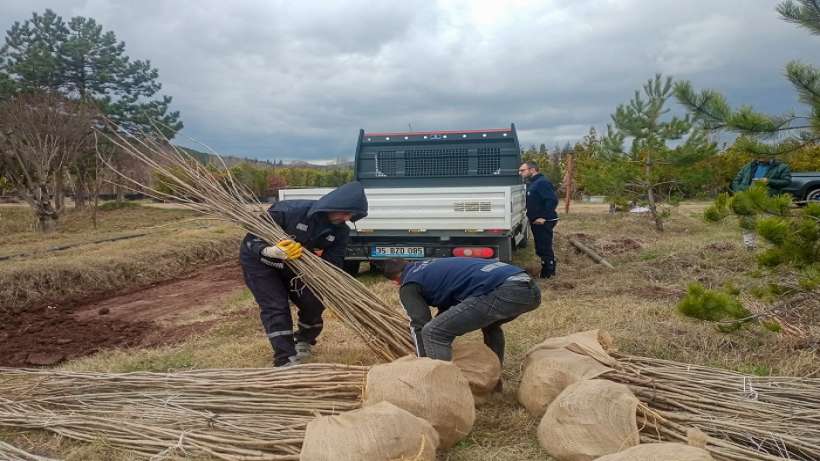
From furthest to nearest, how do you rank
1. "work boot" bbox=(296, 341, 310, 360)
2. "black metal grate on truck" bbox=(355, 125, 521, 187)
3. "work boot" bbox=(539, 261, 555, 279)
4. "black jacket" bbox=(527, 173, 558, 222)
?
"black metal grate on truck" bbox=(355, 125, 521, 187), "work boot" bbox=(539, 261, 555, 279), "black jacket" bbox=(527, 173, 558, 222), "work boot" bbox=(296, 341, 310, 360)

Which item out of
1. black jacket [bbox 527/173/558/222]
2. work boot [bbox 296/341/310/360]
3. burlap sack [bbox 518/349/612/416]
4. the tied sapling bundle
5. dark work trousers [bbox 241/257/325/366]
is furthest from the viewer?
black jacket [bbox 527/173/558/222]

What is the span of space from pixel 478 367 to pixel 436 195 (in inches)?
142

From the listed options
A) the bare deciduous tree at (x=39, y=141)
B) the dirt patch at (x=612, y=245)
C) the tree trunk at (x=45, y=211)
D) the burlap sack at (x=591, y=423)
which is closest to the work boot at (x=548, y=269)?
the dirt patch at (x=612, y=245)

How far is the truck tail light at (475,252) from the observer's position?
6.63m

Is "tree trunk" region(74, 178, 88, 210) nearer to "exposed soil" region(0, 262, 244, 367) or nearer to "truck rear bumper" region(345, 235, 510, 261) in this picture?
"exposed soil" region(0, 262, 244, 367)

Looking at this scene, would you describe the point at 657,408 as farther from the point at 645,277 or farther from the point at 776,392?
the point at 645,277

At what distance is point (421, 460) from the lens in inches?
88.6

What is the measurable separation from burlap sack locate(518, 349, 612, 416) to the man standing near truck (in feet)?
14.2

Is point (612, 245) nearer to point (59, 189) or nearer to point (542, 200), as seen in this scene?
point (542, 200)

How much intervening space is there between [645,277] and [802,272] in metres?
3.70

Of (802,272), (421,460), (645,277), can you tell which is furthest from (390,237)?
(421,460)

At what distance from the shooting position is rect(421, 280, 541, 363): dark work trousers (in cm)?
319

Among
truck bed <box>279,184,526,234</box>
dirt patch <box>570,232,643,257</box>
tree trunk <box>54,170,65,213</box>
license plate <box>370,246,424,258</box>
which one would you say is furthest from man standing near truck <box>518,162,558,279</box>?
tree trunk <box>54,170,65,213</box>

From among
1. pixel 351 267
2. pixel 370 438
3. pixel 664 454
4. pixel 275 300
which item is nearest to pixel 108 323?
pixel 351 267
